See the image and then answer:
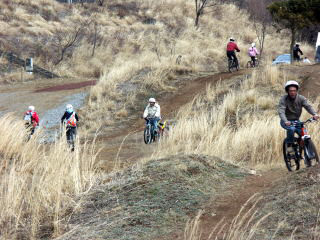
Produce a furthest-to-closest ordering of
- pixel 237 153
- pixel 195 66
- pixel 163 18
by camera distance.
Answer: pixel 163 18, pixel 195 66, pixel 237 153

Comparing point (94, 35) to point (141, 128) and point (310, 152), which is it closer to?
point (141, 128)

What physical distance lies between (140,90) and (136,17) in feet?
87.2

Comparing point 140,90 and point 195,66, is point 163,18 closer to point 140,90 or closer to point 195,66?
point 195,66

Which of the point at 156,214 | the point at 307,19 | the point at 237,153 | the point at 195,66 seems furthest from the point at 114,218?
the point at 307,19

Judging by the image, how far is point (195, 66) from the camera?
28141mm

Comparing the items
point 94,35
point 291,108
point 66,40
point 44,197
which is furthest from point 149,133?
point 94,35

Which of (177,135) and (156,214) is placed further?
(177,135)

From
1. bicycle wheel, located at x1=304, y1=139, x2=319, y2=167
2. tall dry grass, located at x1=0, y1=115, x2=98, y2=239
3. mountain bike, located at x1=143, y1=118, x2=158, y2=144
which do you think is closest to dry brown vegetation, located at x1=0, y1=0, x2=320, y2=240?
tall dry grass, located at x1=0, y1=115, x2=98, y2=239

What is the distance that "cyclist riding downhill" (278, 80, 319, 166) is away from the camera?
7.93 meters

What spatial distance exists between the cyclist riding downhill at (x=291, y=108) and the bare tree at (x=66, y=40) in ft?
97.0

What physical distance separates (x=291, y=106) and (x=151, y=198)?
338cm

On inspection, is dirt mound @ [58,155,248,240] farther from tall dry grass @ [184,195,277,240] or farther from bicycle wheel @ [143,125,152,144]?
bicycle wheel @ [143,125,152,144]

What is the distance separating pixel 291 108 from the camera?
26.6 ft

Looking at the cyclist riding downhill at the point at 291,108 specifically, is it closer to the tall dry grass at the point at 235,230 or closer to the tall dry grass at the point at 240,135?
the tall dry grass at the point at 240,135
